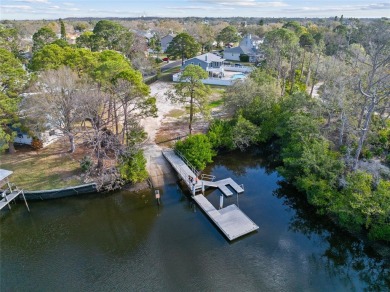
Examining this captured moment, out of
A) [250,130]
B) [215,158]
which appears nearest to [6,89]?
[215,158]

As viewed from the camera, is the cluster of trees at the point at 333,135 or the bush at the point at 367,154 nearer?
the cluster of trees at the point at 333,135

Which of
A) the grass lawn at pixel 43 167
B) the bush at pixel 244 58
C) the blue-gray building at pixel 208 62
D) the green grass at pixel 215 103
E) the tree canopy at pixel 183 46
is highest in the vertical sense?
the tree canopy at pixel 183 46

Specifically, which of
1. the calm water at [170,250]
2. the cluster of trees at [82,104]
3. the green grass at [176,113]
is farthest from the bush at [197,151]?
the green grass at [176,113]

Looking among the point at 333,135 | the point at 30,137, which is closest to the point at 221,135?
the point at 333,135

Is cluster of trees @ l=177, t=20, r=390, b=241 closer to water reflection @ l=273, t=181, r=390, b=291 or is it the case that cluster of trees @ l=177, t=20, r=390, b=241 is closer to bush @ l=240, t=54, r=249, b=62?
water reflection @ l=273, t=181, r=390, b=291

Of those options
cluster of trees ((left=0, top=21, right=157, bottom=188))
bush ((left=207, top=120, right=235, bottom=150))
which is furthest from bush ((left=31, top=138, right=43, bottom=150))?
bush ((left=207, top=120, right=235, bottom=150))

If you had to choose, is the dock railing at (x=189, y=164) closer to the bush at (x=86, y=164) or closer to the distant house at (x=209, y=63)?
the bush at (x=86, y=164)
